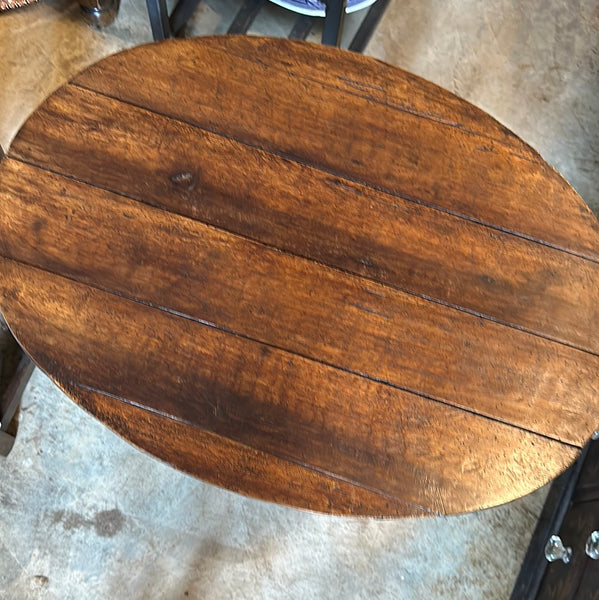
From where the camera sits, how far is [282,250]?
92cm

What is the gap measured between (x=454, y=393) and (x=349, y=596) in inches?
25.1

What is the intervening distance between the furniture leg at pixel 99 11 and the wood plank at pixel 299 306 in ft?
3.08

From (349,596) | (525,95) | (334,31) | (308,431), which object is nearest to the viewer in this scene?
(308,431)

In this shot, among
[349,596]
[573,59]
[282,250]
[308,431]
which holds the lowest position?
[349,596]

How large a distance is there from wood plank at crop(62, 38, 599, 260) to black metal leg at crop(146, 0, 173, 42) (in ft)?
1.92

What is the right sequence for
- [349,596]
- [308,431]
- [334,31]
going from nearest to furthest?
[308,431]
[349,596]
[334,31]

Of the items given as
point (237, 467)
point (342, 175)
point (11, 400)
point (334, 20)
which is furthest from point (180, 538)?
point (334, 20)

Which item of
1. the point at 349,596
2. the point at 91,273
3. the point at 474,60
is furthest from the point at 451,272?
the point at 474,60

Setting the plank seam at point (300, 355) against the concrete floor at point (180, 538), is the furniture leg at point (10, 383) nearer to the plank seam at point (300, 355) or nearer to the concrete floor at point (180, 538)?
the concrete floor at point (180, 538)

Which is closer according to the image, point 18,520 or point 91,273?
point 91,273

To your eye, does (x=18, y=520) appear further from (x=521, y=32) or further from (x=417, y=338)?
(x=521, y=32)

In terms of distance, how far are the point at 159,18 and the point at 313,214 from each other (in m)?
0.89

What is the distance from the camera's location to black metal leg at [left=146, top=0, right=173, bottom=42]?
1.52 metres

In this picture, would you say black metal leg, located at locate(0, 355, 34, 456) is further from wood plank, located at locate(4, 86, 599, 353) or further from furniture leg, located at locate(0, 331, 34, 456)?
wood plank, located at locate(4, 86, 599, 353)
